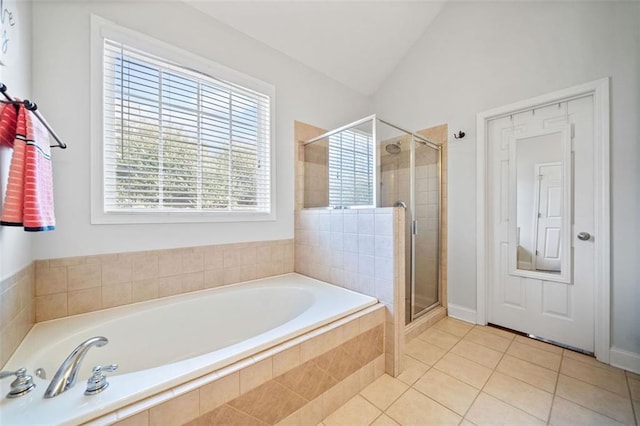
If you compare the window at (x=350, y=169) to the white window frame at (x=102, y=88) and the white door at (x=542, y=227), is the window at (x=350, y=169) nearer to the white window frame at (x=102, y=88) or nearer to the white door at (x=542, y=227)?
the white window frame at (x=102, y=88)

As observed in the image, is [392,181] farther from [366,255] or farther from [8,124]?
[8,124]

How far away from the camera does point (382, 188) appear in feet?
6.49

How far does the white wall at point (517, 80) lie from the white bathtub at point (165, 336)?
1.73m

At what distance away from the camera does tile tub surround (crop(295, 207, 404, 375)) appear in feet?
5.33

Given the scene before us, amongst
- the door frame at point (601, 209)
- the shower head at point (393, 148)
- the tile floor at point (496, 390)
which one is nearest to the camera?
the tile floor at point (496, 390)

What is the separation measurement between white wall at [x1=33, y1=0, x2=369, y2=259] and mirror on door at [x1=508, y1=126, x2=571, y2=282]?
2190 mm

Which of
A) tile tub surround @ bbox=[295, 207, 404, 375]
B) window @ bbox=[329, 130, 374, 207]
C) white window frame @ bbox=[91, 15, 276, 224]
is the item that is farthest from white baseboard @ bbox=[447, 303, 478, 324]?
white window frame @ bbox=[91, 15, 276, 224]

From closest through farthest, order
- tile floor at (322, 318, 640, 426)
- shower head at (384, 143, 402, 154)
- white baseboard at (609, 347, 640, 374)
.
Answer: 1. tile floor at (322, 318, 640, 426)
2. white baseboard at (609, 347, 640, 374)
3. shower head at (384, 143, 402, 154)

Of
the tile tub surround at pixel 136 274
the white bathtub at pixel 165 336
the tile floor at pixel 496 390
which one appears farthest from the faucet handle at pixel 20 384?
the tile floor at pixel 496 390

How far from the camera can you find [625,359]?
1.66m

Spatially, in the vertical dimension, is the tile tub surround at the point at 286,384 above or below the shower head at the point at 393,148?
below

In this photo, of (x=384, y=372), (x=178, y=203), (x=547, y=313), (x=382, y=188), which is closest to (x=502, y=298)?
(x=547, y=313)

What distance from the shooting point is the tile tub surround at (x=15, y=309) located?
0.95 m

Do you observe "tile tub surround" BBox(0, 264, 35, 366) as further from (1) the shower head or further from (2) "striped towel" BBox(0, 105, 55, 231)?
(1) the shower head
